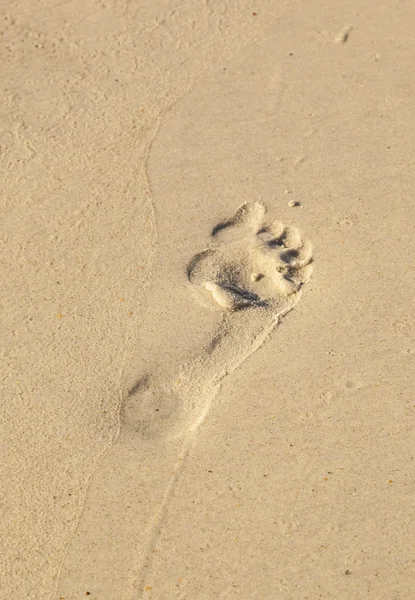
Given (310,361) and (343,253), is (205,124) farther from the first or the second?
(310,361)

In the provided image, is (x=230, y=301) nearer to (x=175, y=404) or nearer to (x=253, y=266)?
(x=253, y=266)

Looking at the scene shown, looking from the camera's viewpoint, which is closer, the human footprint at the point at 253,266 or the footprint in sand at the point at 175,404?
the footprint in sand at the point at 175,404

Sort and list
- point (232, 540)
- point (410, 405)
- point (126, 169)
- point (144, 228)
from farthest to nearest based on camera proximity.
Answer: point (126, 169) → point (144, 228) → point (410, 405) → point (232, 540)

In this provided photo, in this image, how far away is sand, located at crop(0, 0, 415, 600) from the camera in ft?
8.02

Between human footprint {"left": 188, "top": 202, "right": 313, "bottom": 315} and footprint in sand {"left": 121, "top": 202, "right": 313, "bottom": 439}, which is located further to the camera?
human footprint {"left": 188, "top": 202, "right": 313, "bottom": 315}

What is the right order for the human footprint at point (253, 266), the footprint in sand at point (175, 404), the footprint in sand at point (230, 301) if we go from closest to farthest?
the footprint in sand at point (175, 404), the footprint in sand at point (230, 301), the human footprint at point (253, 266)

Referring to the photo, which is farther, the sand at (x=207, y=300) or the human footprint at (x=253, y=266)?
the human footprint at (x=253, y=266)

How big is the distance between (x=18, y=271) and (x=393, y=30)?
7.87 feet

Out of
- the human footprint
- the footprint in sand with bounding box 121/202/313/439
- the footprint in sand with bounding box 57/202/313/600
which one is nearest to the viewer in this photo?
the footprint in sand with bounding box 57/202/313/600

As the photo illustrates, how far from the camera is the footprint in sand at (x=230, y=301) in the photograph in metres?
2.75

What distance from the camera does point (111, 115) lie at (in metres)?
3.79

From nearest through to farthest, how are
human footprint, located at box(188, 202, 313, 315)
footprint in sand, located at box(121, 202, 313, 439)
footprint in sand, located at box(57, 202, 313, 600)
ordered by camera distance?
1. footprint in sand, located at box(57, 202, 313, 600)
2. footprint in sand, located at box(121, 202, 313, 439)
3. human footprint, located at box(188, 202, 313, 315)

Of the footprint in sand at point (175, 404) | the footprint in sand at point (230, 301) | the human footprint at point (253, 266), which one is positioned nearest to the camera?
the footprint in sand at point (175, 404)

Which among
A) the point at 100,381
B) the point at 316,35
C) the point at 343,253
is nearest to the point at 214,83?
the point at 316,35
